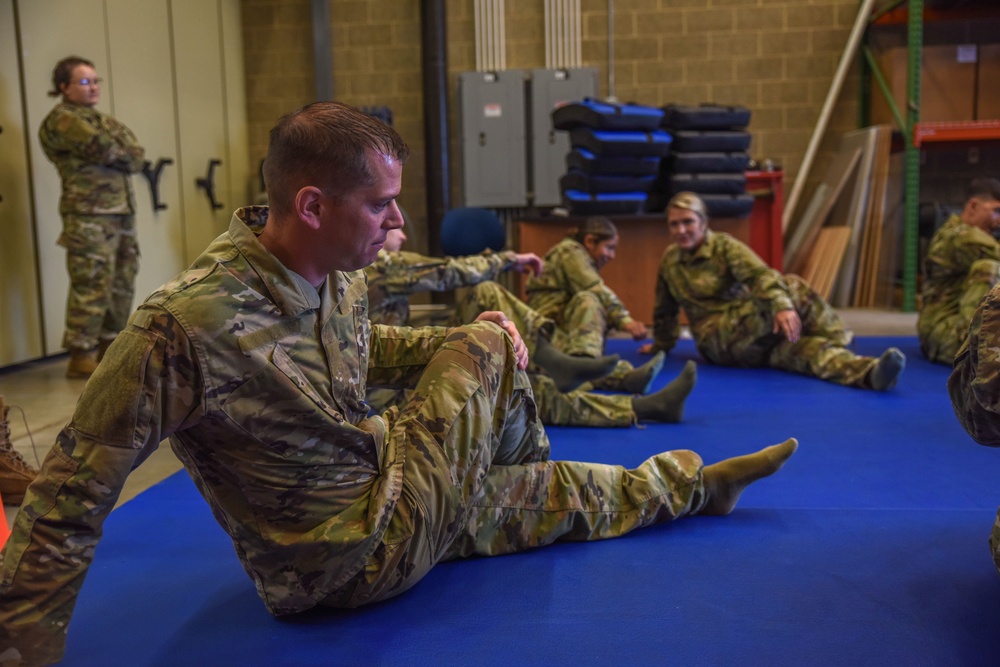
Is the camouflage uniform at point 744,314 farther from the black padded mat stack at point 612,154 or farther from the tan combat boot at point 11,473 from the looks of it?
the tan combat boot at point 11,473

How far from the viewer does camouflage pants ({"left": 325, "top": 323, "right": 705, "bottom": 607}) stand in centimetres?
171

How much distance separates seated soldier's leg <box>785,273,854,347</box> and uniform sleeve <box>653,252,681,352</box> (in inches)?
28.2

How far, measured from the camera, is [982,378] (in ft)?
5.17

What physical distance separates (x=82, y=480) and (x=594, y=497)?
1.17 meters

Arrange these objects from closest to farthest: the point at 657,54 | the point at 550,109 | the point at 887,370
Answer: the point at 887,370 → the point at 550,109 → the point at 657,54

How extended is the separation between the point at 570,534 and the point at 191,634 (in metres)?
0.85

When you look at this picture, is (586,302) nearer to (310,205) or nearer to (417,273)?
(417,273)

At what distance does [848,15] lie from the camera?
743 cm

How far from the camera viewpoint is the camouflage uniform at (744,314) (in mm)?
4168

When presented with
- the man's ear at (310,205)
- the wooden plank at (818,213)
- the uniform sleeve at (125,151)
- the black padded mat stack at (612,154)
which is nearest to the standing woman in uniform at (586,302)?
the black padded mat stack at (612,154)

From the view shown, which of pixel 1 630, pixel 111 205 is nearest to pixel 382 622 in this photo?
pixel 1 630

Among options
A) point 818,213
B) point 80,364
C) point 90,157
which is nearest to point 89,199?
point 90,157

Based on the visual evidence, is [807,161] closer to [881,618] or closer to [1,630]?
[881,618]

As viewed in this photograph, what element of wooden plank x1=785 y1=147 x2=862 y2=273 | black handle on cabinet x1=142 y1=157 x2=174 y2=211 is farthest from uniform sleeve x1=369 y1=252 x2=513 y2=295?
wooden plank x1=785 y1=147 x2=862 y2=273
